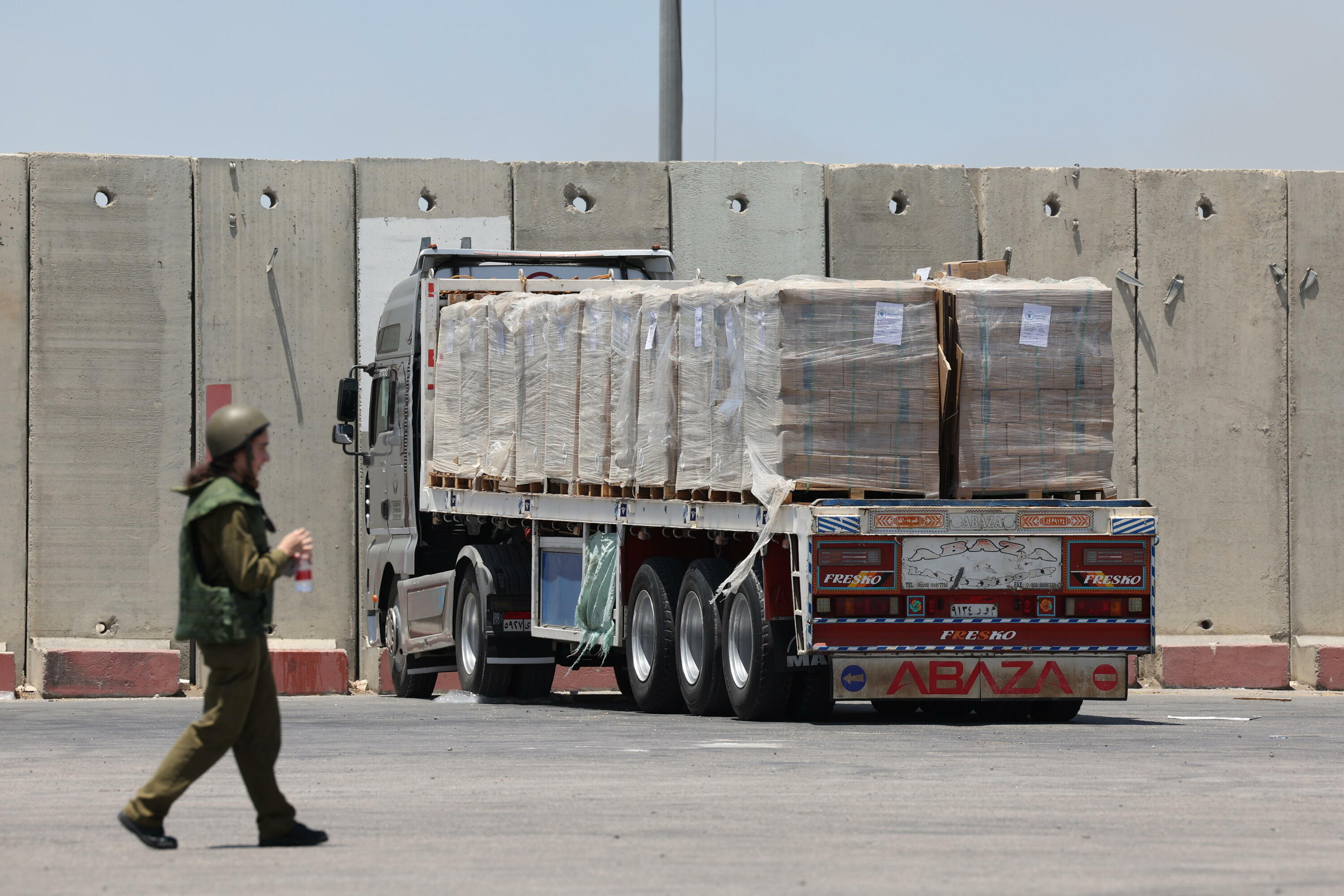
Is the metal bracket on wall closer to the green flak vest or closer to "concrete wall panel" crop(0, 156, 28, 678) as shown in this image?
"concrete wall panel" crop(0, 156, 28, 678)

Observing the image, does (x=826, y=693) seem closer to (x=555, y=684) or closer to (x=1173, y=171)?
(x=555, y=684)

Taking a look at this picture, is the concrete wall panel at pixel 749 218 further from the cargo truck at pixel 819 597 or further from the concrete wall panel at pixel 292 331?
the cargo truck at pixel 819 597

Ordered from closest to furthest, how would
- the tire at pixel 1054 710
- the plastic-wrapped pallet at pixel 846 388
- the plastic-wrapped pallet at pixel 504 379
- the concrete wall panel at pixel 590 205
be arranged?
the plastic-wrapped pallet at pixel 846 388
the tire at pixel 1054 710
the plastic-wrapped pallet at pixel 504 379
the concrete wall panel at pixel 590 205

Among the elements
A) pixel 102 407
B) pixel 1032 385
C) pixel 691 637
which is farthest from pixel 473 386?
pixel 1032 385

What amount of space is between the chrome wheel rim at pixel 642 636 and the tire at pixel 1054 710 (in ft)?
8.83

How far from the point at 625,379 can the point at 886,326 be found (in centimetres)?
244

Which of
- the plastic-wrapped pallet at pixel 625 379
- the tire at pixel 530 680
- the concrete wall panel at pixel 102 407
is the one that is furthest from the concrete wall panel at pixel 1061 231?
the concrete wall panel at pixel 102 407

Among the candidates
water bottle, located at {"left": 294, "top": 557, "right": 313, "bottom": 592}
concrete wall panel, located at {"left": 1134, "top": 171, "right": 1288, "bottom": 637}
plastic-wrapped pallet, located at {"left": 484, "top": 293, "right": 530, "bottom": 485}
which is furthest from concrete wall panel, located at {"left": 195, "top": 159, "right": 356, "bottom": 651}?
water bottle, located at {"left": 294, "top": 557, "right": 313, "bottom": 592}

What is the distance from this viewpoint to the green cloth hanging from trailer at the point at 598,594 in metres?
15.9

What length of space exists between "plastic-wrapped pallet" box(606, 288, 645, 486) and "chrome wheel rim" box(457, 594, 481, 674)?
2.65 metres

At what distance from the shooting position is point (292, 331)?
21.6 meters

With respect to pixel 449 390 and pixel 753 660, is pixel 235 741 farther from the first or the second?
pixel 449 390

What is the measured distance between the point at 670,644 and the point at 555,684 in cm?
595

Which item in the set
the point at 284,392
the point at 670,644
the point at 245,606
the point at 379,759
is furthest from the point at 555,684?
the point at 245,606
